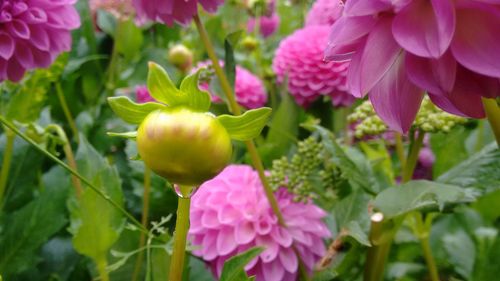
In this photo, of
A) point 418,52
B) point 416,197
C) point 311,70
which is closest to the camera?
point 418,52

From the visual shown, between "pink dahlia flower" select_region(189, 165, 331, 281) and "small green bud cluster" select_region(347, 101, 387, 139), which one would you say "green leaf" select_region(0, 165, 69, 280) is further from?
"small green bud cluster" select_region(347, 101, 387, 139)

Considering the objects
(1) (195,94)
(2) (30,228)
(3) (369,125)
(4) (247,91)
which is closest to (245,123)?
(1) (195,94)

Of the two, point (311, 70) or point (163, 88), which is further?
point (311, 70)

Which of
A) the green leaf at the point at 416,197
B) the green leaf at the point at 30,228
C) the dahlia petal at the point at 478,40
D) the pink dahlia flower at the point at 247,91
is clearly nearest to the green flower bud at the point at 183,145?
the dahlia petal at the point at 478,40

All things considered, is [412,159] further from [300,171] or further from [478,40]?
[478,40]

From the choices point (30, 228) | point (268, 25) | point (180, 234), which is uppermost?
point (180, 234)

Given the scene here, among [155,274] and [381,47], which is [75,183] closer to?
[155,274]

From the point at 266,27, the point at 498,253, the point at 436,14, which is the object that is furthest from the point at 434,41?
the point at 266,27
